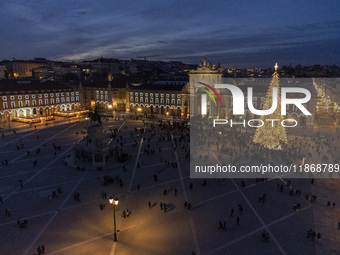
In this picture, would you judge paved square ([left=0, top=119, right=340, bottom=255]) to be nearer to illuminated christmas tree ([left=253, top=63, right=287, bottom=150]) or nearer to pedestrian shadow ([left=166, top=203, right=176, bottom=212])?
pedestrian shadow ([left=166, top=203, right=176, bottom=212])

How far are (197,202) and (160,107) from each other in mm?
44525

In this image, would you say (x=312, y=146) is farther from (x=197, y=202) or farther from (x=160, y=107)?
(x=160, y=107)

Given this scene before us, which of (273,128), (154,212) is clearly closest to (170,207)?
(154,212)

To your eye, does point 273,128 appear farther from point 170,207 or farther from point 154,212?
point 154,212

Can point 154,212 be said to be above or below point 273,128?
below

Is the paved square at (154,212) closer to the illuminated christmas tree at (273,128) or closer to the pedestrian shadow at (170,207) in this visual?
the pedestrian shadow at (170,207)

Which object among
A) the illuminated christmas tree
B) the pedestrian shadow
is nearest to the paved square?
the pedestrian shadow

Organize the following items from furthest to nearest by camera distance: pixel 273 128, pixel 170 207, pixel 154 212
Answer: pixel 273 128 → pixel 170 207 → pixel 154 212

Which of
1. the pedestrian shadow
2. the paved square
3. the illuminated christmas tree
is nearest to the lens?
the paved square

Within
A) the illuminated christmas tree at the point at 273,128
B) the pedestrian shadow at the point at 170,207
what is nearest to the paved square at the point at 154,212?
the pedestrian shadow at the point at 170,207

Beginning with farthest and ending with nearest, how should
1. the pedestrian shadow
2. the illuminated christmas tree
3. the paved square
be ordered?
1. the illuminated christmas tree
2. the pedestrian shadow
3. the paved square

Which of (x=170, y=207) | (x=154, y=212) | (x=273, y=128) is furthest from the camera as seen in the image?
(x=273, y=128)

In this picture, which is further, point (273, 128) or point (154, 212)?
point (273, 128)

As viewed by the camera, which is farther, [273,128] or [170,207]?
[273,128]
